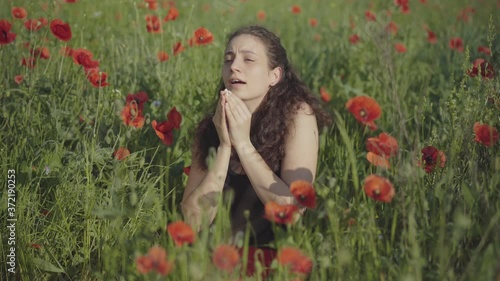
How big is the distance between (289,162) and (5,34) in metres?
1.32

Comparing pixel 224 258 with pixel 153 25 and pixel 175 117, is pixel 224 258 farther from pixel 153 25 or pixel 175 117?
pixel 153 25

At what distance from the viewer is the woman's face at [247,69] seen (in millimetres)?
2279

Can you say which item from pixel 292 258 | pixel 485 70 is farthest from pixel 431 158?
pixel 292 258

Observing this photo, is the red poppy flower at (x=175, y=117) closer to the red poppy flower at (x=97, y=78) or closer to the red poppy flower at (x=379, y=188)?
the red poppy flower at (x=97, y=78)

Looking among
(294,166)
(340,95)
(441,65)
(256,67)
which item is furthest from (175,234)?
(441,65)

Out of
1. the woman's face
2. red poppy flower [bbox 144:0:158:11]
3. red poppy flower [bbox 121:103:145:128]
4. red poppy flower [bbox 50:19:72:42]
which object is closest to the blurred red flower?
the woman's face

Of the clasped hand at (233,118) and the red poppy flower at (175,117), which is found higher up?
the clasped hand at (233,118)

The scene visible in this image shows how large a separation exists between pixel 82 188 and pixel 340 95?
5.75ft

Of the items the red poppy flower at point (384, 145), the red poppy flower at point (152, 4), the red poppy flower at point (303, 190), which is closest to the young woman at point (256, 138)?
the red poppy flower at point (384, 145)

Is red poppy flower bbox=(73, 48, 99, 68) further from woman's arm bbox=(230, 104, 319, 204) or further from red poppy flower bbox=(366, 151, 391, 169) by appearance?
red poppy flower bbox=(366, 151, 391, 169)

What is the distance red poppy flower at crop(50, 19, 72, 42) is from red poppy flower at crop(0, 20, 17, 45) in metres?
0.17

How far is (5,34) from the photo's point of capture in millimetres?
2758

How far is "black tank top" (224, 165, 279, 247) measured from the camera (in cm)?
229

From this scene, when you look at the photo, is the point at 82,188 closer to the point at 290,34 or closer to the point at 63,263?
the point at 63,263
